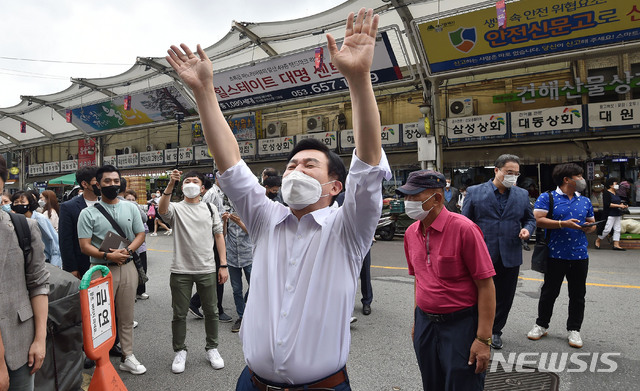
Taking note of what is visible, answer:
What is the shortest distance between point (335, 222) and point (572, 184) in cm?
343

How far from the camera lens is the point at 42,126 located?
78.5 ft

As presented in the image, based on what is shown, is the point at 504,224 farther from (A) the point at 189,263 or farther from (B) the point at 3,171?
(B) the point at 3,171

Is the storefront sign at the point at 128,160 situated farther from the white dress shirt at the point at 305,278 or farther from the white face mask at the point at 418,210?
the white dress shirt at the point at 305,278

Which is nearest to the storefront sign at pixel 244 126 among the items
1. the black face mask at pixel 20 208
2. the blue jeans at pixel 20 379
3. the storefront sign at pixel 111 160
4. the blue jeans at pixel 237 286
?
the storefront sign at pixel 111 160

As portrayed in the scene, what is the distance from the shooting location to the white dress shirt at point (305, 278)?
1.33 m

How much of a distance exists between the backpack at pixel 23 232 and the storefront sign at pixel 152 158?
20976 mm

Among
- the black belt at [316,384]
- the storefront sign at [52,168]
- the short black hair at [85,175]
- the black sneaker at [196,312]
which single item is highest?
the storefront sign at [52,168]

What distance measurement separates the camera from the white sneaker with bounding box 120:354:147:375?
136 inches

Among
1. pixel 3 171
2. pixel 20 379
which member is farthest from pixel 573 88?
pixel 20 379

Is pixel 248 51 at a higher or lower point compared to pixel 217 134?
higher

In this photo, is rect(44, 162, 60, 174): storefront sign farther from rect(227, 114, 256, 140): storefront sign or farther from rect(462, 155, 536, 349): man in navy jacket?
rect(462, 155, 536, 349): man in navy jacket

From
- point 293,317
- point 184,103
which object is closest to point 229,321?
point 293,317

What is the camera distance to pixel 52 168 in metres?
27.8

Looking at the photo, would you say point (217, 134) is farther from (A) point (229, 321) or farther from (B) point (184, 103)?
(B) point (184, 103)
